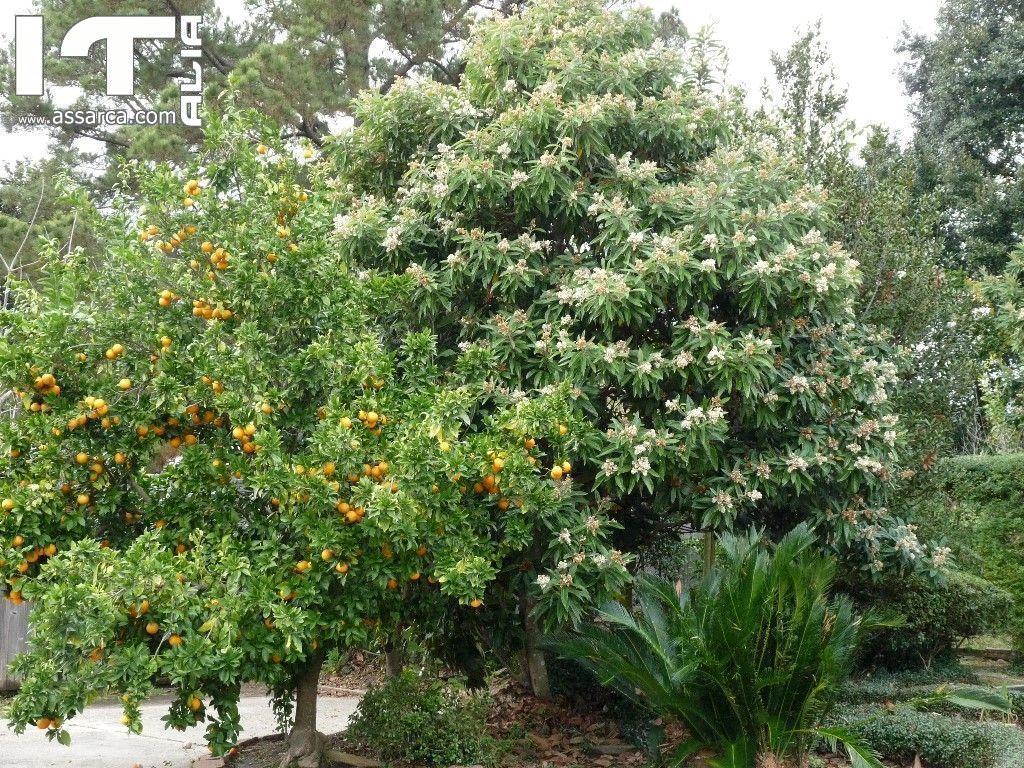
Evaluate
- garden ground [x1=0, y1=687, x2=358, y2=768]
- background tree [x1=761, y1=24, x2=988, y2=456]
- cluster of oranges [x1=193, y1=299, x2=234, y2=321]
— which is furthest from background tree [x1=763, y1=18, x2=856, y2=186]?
garden ground [x1=0, y1=687, x2=358, y2=768]

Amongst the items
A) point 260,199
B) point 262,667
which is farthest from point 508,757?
point 260,199

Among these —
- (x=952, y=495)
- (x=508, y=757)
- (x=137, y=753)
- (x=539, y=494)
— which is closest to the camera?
(x=539, y=494)

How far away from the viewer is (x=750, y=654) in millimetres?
5840

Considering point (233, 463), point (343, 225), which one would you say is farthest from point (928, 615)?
point (233, 463)

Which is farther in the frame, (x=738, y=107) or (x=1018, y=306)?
(x=1018, y=306)

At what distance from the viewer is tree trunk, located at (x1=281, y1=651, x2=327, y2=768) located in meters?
6.30

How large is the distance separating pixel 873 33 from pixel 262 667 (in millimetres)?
21250

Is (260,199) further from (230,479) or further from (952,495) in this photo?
(952,495)

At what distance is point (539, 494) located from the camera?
5668 millimetres

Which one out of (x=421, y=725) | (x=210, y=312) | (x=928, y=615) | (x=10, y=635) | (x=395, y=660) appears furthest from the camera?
(x=10, y=635)

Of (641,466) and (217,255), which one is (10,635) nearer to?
(217,255)

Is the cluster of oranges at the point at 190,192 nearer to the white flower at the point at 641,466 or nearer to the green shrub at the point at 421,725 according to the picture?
the white flower at the point at 641,466

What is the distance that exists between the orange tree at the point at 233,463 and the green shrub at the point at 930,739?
8.17 ft

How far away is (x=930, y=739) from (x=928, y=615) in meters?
3.13
